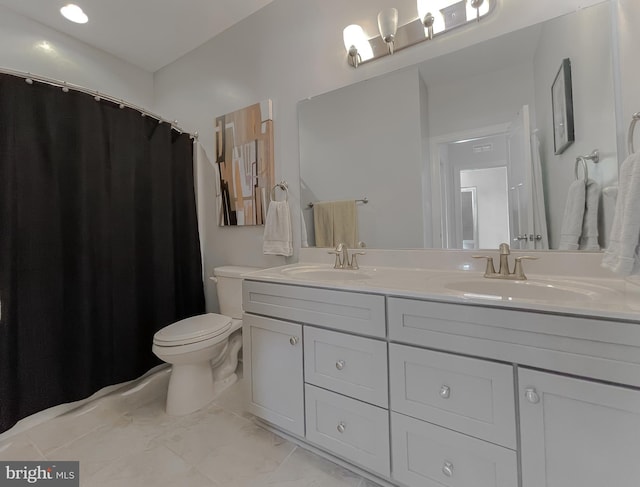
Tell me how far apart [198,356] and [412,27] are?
201 centimetres

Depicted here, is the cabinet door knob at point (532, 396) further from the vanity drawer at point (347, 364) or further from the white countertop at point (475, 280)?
A: the vanity drawer at point (347, 364)

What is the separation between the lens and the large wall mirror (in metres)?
1.06

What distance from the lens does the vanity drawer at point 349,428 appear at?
1009mm

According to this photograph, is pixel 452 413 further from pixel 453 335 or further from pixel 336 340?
pixel 336 340

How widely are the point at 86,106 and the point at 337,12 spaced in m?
1.48

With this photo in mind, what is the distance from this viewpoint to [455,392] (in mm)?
871

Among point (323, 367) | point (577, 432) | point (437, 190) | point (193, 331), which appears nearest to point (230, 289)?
point (193, 331)

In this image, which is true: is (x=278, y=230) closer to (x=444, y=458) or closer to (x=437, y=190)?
(x=437, y=190)

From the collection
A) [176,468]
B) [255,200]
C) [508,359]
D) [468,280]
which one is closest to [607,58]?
[468,280]

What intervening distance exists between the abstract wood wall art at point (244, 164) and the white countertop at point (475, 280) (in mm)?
643

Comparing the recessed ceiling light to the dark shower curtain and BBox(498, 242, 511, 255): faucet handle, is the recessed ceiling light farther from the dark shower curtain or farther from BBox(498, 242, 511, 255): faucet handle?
BBox(498, 242, 511, 255): faucet handle

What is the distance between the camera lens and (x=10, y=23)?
1.77 meters

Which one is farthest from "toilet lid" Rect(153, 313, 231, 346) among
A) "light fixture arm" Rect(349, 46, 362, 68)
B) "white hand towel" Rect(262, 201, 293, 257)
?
"light fixture arm" Rect(349, 46, 362, 68)

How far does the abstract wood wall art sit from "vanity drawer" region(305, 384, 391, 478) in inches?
46.8
